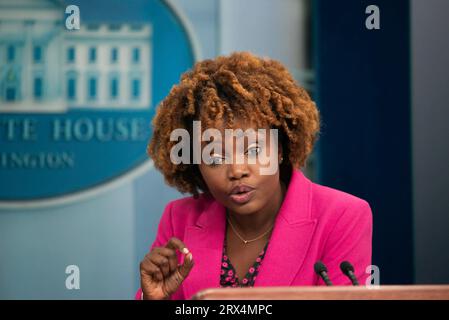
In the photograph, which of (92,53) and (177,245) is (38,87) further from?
(177,245)

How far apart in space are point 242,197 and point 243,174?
2.4 inches

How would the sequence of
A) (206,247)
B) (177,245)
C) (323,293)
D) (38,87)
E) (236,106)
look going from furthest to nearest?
(38,87)
(206,247)
(236,106)
(177,245)
(323,293)

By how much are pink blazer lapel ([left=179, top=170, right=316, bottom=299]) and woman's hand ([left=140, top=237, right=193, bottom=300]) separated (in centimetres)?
16

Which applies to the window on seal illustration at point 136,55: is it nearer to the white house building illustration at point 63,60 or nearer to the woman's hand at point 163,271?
the white house building illustration at point 63,60

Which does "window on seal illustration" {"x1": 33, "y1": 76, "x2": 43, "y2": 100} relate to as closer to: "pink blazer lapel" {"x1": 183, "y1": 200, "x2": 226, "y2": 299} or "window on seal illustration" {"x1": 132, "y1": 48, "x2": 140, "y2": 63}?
"window on seal illustration" {"x1": 132, "y1": 48, "x2": 140, "y2": 63}

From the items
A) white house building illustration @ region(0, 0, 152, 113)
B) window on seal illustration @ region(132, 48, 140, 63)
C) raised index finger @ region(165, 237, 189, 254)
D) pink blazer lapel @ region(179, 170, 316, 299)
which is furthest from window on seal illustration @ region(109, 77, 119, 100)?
raised index finger @ region(165, 237, 189, 254)

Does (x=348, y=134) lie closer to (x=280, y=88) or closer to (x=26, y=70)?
(x=280, y=88)

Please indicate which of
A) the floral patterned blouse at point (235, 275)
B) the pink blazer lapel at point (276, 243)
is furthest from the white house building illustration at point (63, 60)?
the floral patterned blouse at point (235, 275)

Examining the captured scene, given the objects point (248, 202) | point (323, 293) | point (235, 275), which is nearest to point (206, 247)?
point (235, 275)

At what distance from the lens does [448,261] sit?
2764mm

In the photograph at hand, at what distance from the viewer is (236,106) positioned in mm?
1707

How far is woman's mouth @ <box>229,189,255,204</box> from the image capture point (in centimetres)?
170

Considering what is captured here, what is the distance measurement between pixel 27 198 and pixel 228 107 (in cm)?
151

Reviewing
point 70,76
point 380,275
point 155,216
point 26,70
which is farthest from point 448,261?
point 26,70
